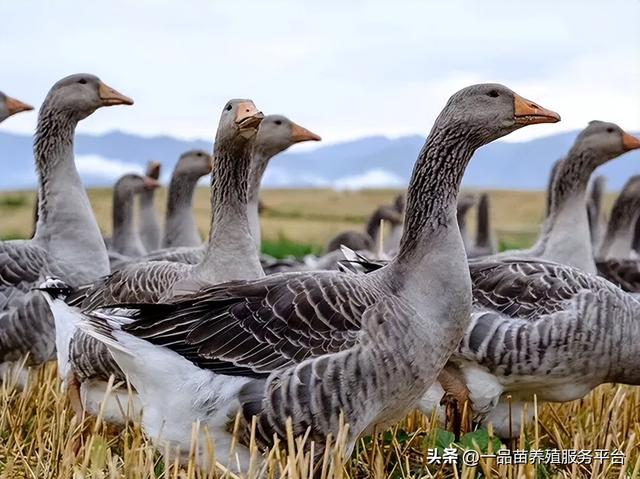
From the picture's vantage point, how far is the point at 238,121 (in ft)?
16.3

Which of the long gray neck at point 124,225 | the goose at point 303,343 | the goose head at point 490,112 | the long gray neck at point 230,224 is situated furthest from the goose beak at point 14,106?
the long gray neck at point 124,225

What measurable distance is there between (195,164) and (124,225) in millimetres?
2017

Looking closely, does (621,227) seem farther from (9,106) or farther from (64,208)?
(9,106)

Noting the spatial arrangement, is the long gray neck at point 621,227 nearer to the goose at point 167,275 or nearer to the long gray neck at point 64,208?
the long gray neck at point 64,208

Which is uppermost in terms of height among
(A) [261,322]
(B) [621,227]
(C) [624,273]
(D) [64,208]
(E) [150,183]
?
(D) [64,208]

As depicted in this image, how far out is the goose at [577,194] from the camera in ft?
24.3

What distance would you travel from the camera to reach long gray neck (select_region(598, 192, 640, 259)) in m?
10.8

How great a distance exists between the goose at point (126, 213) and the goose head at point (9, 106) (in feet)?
14.8

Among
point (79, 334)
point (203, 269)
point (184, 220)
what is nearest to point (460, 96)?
point (203, 269)

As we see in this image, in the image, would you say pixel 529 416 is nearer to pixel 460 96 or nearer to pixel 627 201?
pixel 460 96

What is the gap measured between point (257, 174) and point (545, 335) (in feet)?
11.2

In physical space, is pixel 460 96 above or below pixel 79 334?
above

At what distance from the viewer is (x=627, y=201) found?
1080 centimetres

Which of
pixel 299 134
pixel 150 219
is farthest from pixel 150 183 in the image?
pixel 299 134
